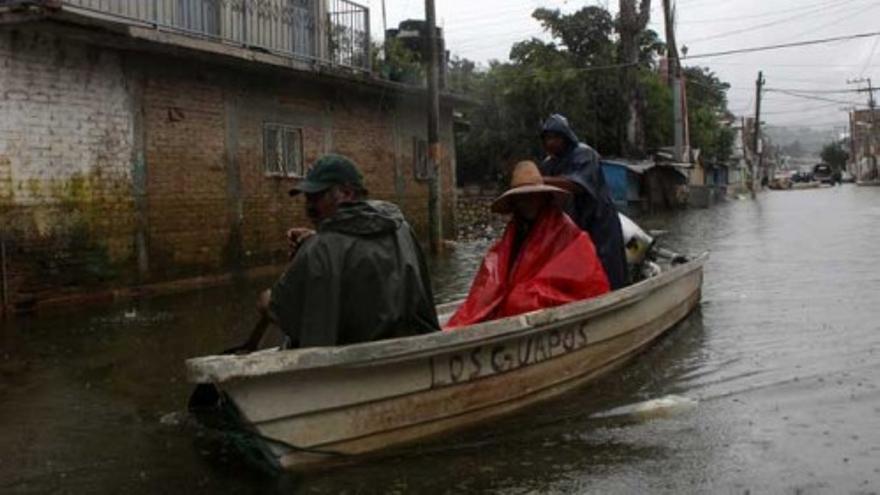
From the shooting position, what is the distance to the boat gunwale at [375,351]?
4.50 meters

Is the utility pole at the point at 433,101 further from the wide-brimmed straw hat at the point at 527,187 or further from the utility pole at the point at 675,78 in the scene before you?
the utility pole at the point at 675,78

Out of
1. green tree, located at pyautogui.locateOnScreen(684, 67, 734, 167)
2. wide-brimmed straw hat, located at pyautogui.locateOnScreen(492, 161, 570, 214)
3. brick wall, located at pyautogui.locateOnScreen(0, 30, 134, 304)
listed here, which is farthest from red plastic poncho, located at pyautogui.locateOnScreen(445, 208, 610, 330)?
green tree, located at pyautogui.locateOnScreen(684, 67, 734, 167)

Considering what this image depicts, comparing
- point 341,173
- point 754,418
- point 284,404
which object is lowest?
point 754,418

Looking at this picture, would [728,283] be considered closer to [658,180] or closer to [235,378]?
[235,378]

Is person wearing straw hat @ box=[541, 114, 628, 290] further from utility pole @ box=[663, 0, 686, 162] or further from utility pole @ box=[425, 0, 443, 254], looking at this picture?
utility pole @ box=[663, 0, 686, 162]

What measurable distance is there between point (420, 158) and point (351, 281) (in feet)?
52.7

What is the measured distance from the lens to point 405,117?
20078mm

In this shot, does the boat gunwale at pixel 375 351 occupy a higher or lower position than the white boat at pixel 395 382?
higher

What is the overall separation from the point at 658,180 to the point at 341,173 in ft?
113

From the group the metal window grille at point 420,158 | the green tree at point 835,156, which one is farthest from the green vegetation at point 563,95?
the green tree at point 835,156

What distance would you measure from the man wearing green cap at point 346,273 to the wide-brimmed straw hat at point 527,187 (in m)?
1.62

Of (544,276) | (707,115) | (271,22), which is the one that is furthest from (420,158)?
(707,115)

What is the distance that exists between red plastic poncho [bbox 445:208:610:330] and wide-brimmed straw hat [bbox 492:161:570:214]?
0.16m

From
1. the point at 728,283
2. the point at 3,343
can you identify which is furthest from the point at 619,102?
the point at 3,343
